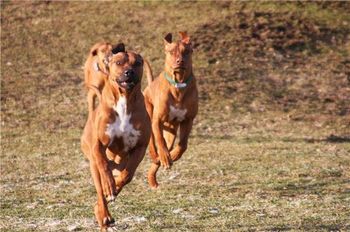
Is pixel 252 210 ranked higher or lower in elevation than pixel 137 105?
lower

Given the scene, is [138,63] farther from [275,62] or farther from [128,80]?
[275,62]

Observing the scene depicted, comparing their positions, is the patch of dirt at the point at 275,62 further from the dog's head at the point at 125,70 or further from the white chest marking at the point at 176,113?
the dog's head at the point at 125,70

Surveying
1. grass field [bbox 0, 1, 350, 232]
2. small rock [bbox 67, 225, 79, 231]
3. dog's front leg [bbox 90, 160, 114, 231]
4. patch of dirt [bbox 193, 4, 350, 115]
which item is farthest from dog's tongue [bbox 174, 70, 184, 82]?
patch of dirt [bbox 193, 4, 350, 115]

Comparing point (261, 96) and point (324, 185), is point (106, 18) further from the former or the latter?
point (324, 185)

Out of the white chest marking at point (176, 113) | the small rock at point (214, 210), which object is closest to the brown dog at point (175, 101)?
the white chest marking at point (176, 113)

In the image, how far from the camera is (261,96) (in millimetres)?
26031

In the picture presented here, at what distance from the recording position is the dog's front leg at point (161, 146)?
41.1 feet

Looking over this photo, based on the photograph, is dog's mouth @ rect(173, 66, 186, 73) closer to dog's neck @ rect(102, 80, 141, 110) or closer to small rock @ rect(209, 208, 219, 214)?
small rock @ rect(209, 208, 219, 214)

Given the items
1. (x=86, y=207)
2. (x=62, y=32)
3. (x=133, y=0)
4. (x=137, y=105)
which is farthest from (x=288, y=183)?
(x=133, y=0)

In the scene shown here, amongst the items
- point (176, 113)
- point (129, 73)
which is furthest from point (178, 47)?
point (129, 73)

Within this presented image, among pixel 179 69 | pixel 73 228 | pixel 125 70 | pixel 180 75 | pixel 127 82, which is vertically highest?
pixel 125 70

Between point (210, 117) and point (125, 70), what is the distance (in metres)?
14.6

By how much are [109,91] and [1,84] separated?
18179 millimetres

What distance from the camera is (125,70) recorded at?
9.48 metres
